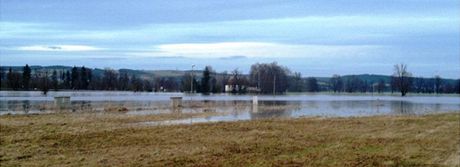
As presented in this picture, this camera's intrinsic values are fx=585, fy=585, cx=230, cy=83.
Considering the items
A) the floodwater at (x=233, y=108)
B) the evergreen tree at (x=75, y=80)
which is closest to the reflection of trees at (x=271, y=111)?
the floodwater at (x=233, y=108)

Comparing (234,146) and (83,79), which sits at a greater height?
(83,79)

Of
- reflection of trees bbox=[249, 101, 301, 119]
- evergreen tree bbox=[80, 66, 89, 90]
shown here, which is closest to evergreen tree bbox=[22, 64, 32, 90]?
evergreen tree bbox=[80, 66, 89, 90]

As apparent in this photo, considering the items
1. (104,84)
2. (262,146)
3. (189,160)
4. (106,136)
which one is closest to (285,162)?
(189,160)

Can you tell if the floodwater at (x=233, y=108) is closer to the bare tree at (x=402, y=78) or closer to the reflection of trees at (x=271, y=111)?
the reflection of trees at (x=271, y=111)

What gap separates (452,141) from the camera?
1906 centimetres

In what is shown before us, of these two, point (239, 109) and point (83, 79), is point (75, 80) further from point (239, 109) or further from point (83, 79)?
point (239, 109)

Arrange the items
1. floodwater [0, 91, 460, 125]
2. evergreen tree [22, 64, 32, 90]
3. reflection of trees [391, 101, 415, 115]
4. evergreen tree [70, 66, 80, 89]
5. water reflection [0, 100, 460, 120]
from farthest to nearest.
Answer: evergreen tree [70, 66, 80, 89] < evergreen tree [22, 64, 32, 90] < reflection of trees [391, 101, 415, 115] < water reflection [0, 100, 460, 120] < floodwater [0, 91, 460, 125]

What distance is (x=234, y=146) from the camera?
→ 698 inches

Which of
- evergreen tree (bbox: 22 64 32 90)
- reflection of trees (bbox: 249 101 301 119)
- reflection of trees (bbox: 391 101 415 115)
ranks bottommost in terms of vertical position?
reflection of trees (bbox: 391 101 415 115)

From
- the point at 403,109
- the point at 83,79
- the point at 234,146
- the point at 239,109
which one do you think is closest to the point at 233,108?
the point at 239,109

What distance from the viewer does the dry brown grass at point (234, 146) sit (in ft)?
47.1

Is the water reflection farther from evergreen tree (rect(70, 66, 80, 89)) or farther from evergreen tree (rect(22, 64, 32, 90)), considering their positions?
evergreen tree (rect(70, 66, 80, 89))

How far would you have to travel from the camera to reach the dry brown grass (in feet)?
47.1

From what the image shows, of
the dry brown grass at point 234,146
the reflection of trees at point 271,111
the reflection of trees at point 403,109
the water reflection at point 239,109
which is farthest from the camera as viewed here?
the reflection of trees at point 403,109
